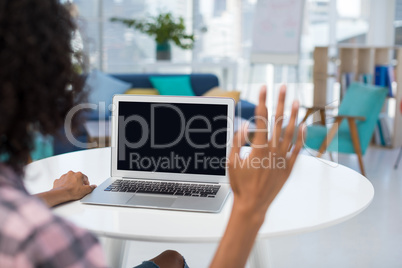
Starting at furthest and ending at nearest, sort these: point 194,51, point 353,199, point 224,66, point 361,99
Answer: point 194,51 → point 224,66 → point 361,99 → point 353,199

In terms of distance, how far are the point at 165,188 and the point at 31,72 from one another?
921mm

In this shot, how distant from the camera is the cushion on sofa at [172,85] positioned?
5.23 metres

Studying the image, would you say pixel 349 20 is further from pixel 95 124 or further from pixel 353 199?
pixel 353 199

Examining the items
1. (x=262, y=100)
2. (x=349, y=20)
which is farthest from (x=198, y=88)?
(x=262, y=100)

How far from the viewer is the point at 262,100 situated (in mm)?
807

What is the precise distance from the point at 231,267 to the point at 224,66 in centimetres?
585

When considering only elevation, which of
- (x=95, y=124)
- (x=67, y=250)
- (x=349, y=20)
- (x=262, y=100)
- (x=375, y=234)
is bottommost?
(x=375, y=234)

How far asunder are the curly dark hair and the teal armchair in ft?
12.4

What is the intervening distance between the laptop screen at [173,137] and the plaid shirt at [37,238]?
1013 mm

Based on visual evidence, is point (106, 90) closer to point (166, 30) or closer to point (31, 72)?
point (166, 30)

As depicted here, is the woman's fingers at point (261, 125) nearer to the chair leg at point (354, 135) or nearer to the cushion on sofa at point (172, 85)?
the chair leg at point (354, 135)

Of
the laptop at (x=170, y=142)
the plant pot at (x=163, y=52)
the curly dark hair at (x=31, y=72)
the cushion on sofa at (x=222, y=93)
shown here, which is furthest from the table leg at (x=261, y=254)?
the plant pot at (x=163, y=52)

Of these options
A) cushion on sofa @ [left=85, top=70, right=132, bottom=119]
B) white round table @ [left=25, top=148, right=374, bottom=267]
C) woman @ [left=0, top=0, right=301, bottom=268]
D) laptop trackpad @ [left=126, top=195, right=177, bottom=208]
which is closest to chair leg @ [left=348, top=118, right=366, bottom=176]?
cushion on sofa @ [left=85, top=70, right=132, bottom=119]

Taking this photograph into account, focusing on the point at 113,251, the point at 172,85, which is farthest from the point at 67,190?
the point at 172,85
